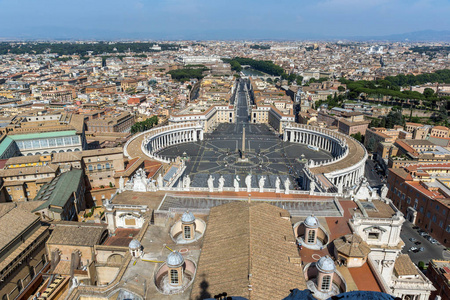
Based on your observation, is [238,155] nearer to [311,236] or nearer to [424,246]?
[424,246]

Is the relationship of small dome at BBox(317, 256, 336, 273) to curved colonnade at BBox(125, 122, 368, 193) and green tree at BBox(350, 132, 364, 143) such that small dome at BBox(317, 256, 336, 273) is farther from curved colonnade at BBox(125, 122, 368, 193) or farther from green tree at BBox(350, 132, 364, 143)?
green tree at BBox(350, 132, 364, 143)

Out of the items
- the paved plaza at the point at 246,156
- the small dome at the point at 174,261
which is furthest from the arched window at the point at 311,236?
the paved plaza at the point at 246,156

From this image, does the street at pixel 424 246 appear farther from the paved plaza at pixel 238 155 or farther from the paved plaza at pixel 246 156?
the paved plaza at pixel 238 155

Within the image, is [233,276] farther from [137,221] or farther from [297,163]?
[297,163]

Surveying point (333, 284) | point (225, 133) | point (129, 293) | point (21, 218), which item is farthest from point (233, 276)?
point (225, 133)

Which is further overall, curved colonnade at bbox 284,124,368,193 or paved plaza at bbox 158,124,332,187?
paved plaza at bbox 158,124,332,187

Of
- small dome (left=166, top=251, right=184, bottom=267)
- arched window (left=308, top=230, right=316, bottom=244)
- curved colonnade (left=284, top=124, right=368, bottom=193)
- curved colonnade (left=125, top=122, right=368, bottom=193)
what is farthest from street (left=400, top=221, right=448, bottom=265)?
small dome (left=166, top=251, right=184, bottom=267)
